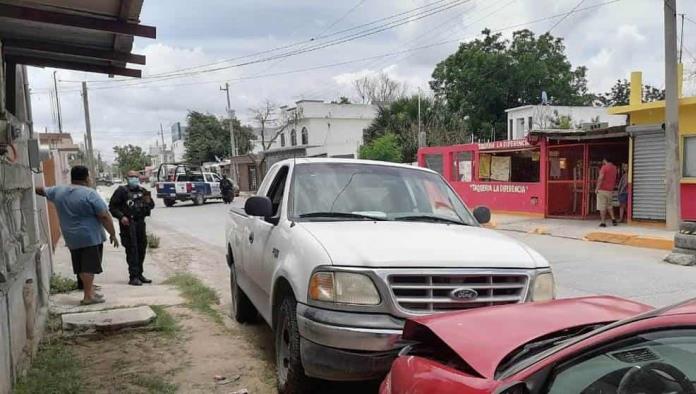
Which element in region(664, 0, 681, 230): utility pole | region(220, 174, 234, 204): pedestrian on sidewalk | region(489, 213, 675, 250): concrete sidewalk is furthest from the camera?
region(220, 174, 234, 204): pedestrian on sidewalk

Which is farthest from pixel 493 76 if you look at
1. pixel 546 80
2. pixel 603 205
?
pixel 603 205

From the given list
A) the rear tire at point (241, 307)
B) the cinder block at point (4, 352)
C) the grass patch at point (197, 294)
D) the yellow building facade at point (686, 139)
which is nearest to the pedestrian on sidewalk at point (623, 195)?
the yellow building facade at point (686, 139)

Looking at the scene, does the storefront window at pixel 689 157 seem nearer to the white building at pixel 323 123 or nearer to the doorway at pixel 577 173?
the doorway at pixel 577 173

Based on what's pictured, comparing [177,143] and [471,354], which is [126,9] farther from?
[177,143]

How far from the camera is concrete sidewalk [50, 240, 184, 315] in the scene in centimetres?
676

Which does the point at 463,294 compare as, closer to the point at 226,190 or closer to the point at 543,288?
the point at 543,288

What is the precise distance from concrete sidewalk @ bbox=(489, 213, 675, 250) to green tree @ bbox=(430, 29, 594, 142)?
3359cm

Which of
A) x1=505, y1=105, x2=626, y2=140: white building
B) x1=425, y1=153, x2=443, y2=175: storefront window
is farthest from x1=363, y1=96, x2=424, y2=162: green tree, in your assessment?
x1=425, y1=153, x2=443, y2=175: storefront window

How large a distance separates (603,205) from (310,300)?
13150mm

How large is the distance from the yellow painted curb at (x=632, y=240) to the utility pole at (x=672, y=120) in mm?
1585

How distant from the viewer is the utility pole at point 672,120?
514 inches

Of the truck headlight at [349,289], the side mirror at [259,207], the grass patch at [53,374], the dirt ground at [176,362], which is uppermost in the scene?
the side mirror at [259,207]

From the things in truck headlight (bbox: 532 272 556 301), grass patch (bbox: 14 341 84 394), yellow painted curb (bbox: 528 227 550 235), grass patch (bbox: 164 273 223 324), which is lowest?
yellow painted curb (bbox: 528 227 550 235)

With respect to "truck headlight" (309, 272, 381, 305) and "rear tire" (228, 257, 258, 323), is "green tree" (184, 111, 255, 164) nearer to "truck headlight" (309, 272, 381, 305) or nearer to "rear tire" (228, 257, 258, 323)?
"rear tire" (228, 257, 258, 323)
